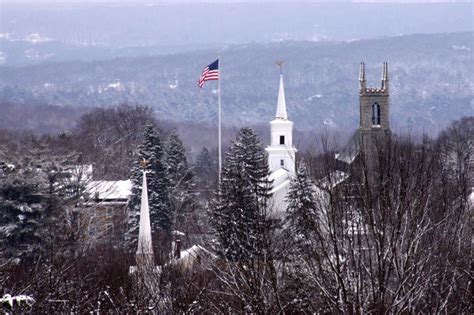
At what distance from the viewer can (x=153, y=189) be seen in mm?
63531

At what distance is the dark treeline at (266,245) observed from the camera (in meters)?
20.6

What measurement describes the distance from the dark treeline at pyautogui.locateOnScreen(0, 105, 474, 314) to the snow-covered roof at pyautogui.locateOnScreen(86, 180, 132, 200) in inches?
89.6

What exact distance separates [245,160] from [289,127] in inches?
688

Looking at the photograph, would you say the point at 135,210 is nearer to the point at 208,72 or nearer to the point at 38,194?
the point at 208,72

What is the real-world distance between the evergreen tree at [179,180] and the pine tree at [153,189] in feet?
1.65

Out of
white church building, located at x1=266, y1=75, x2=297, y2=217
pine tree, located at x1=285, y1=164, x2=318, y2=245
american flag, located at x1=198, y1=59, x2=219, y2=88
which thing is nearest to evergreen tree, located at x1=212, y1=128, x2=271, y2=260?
pine tree, located at x1=285, y1=164, x2=318, y2=245

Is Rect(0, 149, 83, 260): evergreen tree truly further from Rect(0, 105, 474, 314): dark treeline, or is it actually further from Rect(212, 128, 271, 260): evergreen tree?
Rect(212, 128, 271, 260): evergreen tree

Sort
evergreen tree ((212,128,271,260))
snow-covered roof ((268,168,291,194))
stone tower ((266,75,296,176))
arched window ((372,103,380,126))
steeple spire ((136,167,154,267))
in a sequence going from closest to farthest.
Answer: evergreen tree ((212,128,271,260)) → steeple spire ((136,167,154,267)) → snow-covered roof ((268,168,291,194)) → stone tower ((266,75,296,176)) → arched window ((372,103,380,126))

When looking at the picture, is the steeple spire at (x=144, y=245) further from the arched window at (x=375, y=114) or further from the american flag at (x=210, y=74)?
the arched window at (x=375, y=114)

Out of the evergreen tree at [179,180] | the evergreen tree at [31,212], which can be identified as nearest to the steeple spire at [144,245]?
the evergreen tree at [31,212]

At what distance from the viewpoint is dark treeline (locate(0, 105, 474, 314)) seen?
67.5ft

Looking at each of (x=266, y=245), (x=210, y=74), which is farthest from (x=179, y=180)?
(x=266, y=245)

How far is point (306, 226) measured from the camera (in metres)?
24.5

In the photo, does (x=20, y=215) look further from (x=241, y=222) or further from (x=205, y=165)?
(x=205, y=165)
